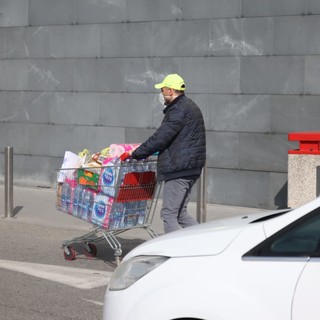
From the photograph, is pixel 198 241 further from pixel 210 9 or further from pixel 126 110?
pixel 126 110

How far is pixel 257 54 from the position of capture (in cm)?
1227

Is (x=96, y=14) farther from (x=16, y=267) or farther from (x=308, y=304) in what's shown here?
(x=308, y=304)

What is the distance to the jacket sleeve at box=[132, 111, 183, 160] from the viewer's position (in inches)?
327

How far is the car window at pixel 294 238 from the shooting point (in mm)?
4512

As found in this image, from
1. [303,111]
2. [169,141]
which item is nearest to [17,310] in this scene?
[169,141]

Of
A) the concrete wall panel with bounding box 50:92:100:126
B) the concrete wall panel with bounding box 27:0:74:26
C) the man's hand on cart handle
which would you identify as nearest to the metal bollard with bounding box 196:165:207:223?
the man's hand on cart handle

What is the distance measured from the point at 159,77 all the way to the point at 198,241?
8644 mm

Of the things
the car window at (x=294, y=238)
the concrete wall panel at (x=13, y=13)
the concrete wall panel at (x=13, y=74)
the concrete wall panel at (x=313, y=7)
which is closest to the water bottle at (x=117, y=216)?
the car window at (x=294, y=238)

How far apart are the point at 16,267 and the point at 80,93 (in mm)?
5761

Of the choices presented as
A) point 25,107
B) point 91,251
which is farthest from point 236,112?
point 25,107

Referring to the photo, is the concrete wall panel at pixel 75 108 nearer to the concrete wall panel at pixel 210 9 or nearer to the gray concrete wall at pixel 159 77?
the gray concrete wall at pixel 159 77

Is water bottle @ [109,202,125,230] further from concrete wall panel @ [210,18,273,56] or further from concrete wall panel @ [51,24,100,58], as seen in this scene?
concrete wall panel @ [51,24,100,58]

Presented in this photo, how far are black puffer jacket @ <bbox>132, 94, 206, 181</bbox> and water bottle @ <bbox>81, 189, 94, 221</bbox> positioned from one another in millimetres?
638

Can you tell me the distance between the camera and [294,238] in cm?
453
